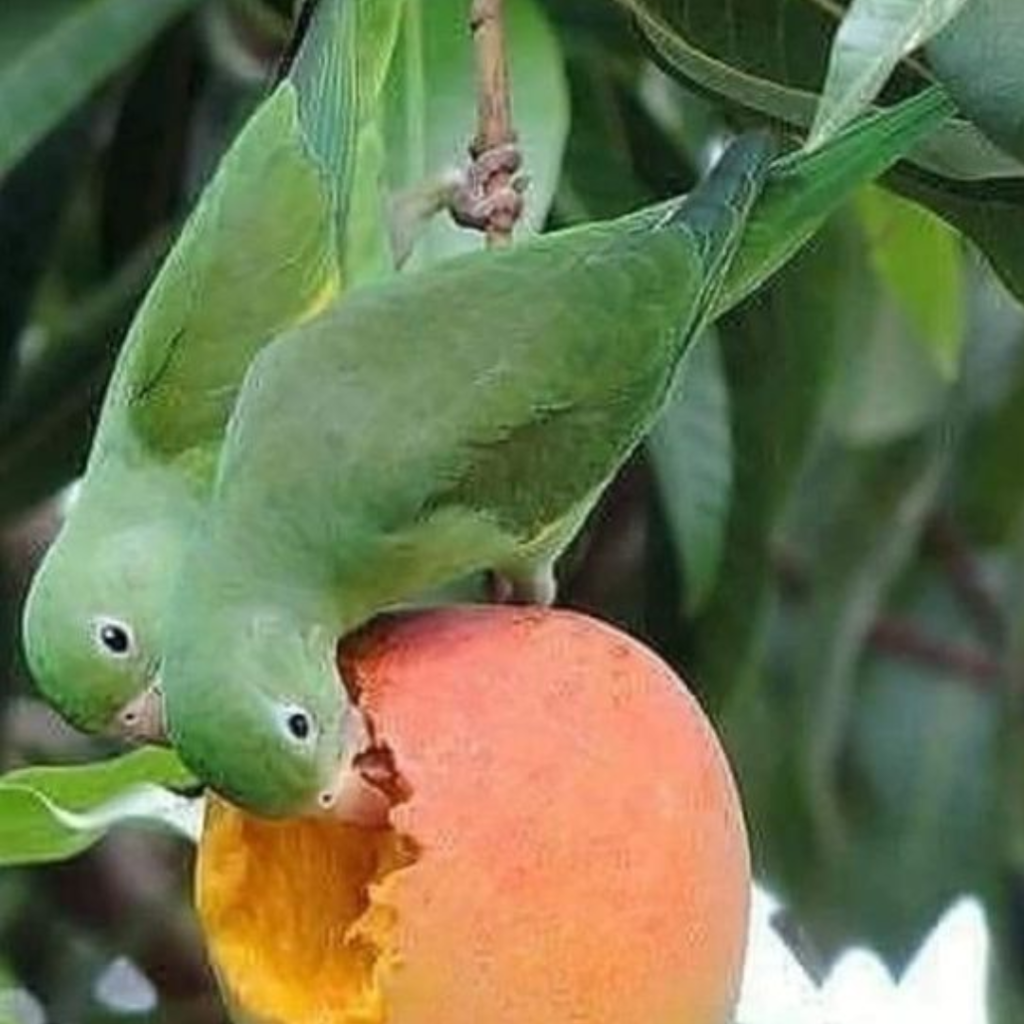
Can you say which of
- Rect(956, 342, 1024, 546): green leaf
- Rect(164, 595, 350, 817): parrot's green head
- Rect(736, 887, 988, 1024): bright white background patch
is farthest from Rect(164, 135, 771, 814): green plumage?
Rect(956, 342, 1024, 546): green leaf

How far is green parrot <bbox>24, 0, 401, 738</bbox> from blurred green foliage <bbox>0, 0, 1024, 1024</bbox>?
10cm

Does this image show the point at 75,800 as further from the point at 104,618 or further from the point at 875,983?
the point at 875,983

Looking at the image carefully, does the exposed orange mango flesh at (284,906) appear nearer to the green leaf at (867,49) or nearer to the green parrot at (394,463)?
the green parrot at (394,463)

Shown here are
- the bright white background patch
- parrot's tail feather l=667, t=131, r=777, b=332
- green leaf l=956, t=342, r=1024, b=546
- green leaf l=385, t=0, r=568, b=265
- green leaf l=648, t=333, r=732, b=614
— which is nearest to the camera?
parrot's tail feather l=667, t=131, r=777, b=332

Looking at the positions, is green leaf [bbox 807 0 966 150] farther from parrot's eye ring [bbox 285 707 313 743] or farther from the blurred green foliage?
parrot's eye ring [bbox 285 707 313 743]

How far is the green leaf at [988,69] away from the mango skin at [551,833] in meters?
0.16

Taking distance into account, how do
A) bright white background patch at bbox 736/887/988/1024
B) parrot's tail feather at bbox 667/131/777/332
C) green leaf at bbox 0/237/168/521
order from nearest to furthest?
parrot's tail feather at bbox 667/131/777/332
bright white background patch at bbox 736/887/988/1024
green leaf at bbox 0/237/168/521

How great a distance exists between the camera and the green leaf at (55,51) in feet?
3.70

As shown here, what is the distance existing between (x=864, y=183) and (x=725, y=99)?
0.08 metres

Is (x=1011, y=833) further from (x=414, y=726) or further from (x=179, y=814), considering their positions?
(x=414, y=726)

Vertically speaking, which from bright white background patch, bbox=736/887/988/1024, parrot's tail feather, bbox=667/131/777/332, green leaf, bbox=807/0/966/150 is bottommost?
bright white background patch, bbox=736/887/988/1024

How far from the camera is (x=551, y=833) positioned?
695 mm

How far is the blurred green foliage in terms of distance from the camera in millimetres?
915

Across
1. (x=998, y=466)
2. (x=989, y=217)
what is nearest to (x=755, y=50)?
(x=989, y=217)
